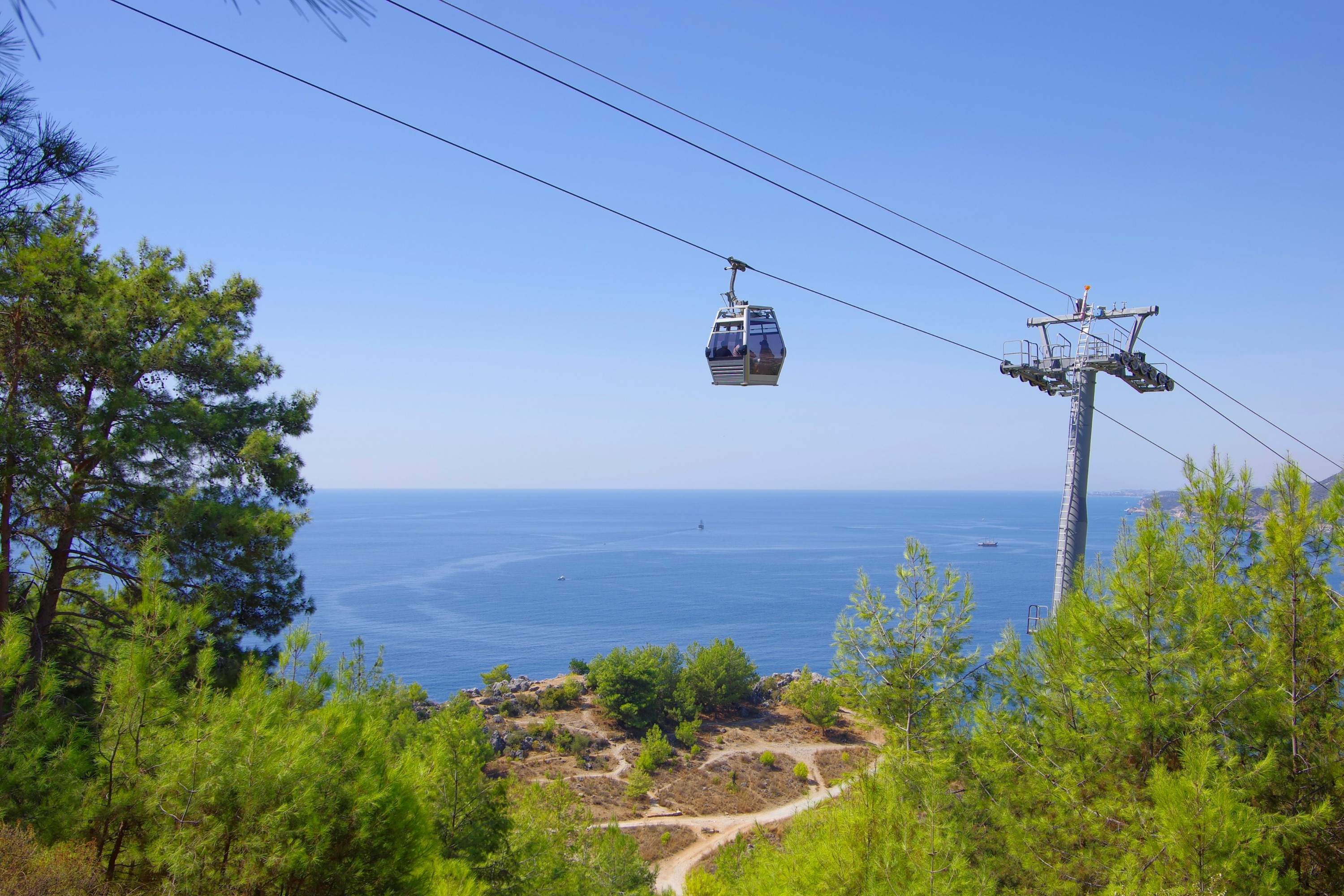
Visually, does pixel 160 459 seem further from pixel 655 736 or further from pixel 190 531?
pixel 655 736

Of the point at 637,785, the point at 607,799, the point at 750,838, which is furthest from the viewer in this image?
the point at 637,785

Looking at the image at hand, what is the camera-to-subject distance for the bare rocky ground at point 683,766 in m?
23.2

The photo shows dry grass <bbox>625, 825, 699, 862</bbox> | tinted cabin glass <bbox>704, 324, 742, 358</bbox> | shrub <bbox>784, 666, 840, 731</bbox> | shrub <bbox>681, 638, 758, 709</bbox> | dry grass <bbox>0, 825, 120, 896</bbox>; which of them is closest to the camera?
dry grass <bbox>0, 825, 120, 896</bbox>

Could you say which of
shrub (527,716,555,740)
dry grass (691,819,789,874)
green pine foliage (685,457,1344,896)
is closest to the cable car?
green pine foliage (685,457,1344,896)

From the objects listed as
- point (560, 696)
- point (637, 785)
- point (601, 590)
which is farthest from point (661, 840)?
point (601, 590)

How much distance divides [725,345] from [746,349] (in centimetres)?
34

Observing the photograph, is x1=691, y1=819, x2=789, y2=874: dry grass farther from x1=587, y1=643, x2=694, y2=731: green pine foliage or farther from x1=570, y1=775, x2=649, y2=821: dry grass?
x1=587, y1=643, x2=694, y2=731: green pine foliage

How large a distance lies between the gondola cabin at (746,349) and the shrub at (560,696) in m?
25.9

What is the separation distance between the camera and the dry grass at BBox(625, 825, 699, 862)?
21594 mm

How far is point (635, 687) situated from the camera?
32375mm

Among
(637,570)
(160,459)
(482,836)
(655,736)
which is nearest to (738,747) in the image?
(655,736)

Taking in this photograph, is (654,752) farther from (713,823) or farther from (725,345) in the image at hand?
(725,345)

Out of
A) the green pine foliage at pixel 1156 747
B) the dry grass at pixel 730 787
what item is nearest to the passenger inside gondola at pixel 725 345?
the green pine foliage at pixel 1156 747

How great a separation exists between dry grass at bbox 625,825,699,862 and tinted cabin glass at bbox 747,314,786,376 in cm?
1611
